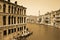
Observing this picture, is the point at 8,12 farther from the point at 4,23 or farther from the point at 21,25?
the point at 21,25

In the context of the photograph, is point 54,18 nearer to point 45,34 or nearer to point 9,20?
point 45,34

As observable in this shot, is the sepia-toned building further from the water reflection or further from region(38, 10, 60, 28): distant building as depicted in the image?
region(38, 10, 60, 28): distant building

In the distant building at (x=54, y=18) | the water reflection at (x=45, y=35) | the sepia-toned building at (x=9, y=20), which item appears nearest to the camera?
the sepia-toned building at (x=9, y=20)

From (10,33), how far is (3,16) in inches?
181

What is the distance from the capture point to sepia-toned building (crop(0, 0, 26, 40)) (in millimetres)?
24734

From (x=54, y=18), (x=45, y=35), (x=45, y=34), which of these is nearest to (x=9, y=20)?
(x=45, y=35)

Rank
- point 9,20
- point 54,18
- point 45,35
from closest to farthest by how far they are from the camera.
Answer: point 9,20, point 45,35, point 54,18

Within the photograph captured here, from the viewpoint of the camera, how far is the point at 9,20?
91.2 ft

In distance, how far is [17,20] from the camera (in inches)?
1284

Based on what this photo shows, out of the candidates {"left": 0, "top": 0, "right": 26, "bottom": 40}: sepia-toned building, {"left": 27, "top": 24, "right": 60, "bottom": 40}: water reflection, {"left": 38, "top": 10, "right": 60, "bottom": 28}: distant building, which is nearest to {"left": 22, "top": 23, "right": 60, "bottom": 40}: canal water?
{"left": 27, "top": 24, "right": 60, "bottom": 40}: water reflection

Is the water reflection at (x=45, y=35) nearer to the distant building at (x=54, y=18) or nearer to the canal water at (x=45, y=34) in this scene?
the canal water at (x=45, y=34)

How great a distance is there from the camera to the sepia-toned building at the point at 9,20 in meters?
24.7

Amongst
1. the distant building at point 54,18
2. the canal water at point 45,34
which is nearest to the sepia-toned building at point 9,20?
the canal water at point 45,34

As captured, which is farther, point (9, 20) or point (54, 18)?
point (54, 18)
